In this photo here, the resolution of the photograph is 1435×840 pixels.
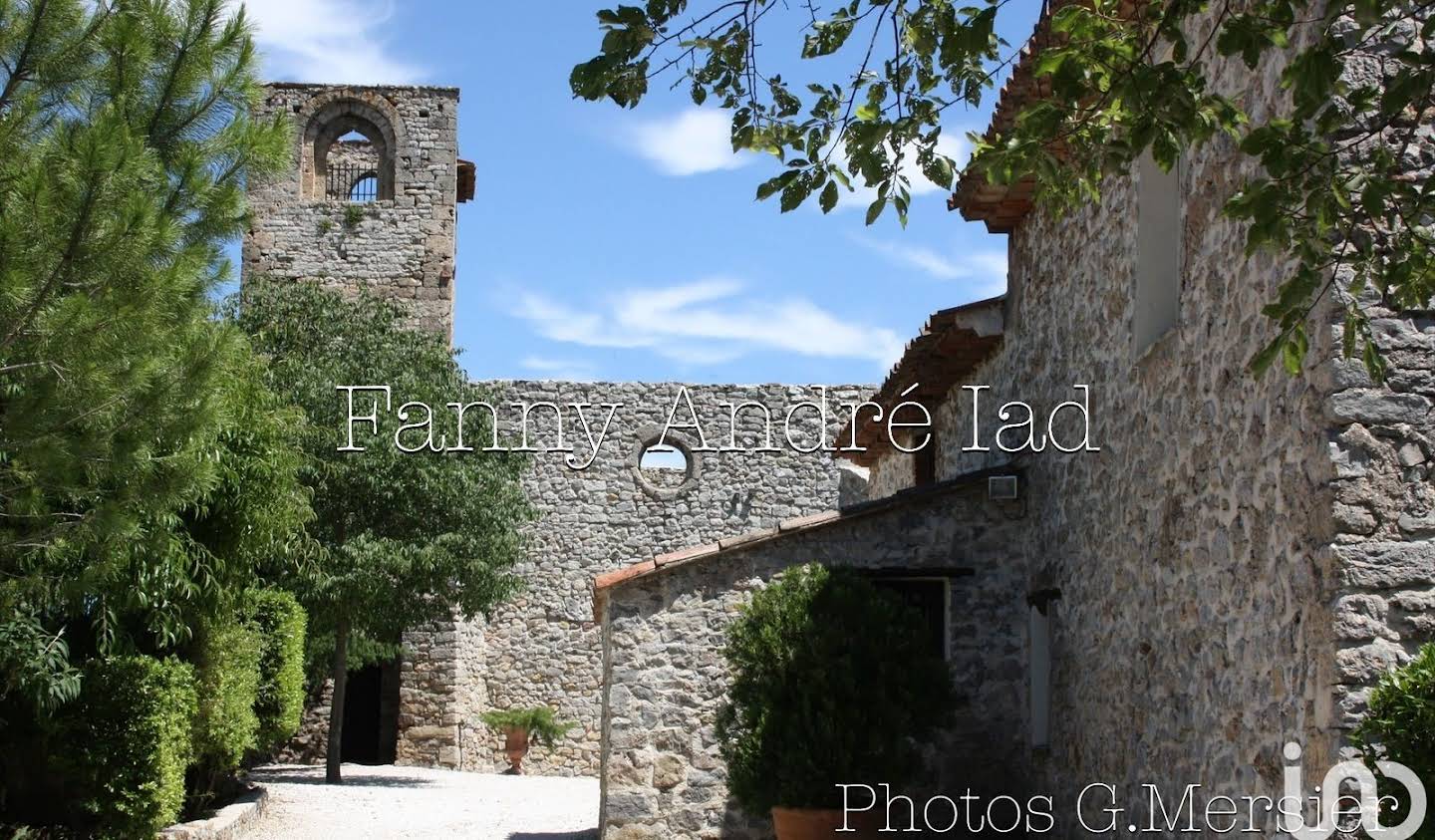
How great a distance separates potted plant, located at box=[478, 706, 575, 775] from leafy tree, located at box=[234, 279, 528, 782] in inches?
150

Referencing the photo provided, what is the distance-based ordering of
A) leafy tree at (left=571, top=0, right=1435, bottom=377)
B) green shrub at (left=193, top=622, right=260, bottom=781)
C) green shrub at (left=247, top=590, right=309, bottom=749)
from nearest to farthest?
leafy tree at (left=571, top=0, right=1435, bottom=377) → green shrub at (left=193, top=622, right=260, bottom=781) → green shrub at (left=247, top=590, right=309, bottom=749)

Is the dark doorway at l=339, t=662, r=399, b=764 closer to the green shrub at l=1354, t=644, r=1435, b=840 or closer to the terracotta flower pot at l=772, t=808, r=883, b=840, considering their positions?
the terracotta flower pot at l=772, t=808, r=883, b=840

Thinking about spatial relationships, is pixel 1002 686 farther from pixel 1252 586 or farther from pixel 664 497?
pixel 664 497

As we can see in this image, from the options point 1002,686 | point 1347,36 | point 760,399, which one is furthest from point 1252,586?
point 760,399

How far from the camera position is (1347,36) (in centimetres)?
597

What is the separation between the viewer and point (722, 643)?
37.0 ft

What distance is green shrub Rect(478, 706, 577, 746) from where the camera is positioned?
23516mm

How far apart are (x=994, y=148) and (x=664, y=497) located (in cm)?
1944

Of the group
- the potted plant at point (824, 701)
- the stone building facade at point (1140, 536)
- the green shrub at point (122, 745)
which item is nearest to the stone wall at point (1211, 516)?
the stone building facade at point (1140, 536)

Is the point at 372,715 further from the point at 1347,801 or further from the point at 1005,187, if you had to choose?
the point at 1347,801

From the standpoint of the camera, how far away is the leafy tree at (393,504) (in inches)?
717

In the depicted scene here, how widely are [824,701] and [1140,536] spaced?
2481 mm

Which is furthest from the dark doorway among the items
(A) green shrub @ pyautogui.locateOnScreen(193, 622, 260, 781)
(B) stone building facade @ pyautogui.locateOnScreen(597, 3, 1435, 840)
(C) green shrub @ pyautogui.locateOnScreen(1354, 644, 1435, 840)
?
(C) green shrub @ pyautogui.locateOnScreen(1354, 644, 1435, 840)

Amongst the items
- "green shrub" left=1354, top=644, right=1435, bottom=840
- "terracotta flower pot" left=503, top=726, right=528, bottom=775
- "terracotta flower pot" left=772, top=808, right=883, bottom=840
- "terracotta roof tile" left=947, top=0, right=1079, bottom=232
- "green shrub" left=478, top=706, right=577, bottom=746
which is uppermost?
"terracotta roof tile" left=947, top=0, right=1079, bottom=232
